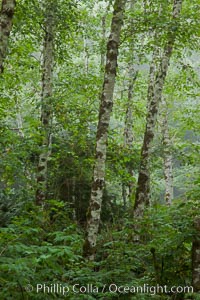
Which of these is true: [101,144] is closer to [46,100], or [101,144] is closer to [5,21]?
[46,100]

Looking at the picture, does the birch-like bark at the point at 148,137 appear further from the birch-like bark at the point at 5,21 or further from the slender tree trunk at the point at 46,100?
the birch-like bark at the point at 5,21

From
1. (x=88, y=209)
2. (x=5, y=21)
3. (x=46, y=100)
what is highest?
(x=5, y=21)

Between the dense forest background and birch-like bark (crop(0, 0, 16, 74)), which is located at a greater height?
birch-like bark (crop(0, 0, 16, 74))

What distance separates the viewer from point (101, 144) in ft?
27.9

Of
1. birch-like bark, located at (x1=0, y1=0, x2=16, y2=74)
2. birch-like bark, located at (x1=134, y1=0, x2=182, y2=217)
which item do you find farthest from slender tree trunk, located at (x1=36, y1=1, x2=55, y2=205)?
birch-like bark, located at (x1=0, y1=0, x2=16, y2=74)

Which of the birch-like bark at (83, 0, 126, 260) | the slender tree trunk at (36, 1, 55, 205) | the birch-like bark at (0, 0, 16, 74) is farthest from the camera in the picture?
the slender tree trunk at (36, 1, 55, 205)

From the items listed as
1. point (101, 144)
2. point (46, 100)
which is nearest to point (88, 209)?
point (101, 144)

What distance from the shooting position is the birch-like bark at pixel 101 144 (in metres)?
8.09

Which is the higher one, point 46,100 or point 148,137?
point 46,100

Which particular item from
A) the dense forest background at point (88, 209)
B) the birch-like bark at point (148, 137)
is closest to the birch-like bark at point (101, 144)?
the dense forest background at point (88, 209)

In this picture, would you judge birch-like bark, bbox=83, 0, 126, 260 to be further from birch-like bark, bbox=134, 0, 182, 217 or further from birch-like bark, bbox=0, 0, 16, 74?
birch-like bark, bbox=0, 0, 16, 74

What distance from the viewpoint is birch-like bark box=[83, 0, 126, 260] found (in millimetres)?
8086

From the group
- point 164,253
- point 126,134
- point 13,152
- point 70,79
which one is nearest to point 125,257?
point 164,253

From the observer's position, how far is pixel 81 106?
11.9 meters
